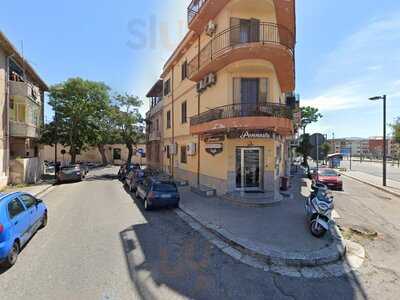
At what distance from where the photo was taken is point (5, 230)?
524 centimetres

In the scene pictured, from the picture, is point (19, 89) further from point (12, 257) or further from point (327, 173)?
point (327, 173)

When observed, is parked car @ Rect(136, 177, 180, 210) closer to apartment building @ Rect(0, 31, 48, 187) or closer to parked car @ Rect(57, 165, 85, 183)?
apartment building @ Rect(0, 31, 48, 187)

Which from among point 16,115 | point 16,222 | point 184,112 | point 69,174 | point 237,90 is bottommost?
point 69,174

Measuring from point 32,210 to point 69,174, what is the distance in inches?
611

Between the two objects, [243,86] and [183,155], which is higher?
[243,86]

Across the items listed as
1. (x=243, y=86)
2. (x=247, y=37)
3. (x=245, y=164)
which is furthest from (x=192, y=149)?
(x=247, y=37)

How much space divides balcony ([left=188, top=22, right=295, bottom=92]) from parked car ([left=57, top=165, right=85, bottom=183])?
14991 mm

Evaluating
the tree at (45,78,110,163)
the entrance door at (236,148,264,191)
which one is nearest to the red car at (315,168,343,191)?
the entrance door at (236,148,264,191)

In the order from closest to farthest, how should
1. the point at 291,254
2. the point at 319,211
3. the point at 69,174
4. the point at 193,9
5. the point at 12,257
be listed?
the point at 12,257, the point at 291,254, the point at 319,211, the point at 193,9, the point at 69,174

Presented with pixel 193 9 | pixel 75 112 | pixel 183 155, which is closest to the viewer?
pixel 193 9

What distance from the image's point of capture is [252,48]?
1049 cm

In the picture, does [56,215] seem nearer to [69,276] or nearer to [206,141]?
[69,276]

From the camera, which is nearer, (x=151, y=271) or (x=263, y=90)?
(x=151, y=271)

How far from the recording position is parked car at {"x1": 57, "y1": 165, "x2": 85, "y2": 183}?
2095 centimetres
